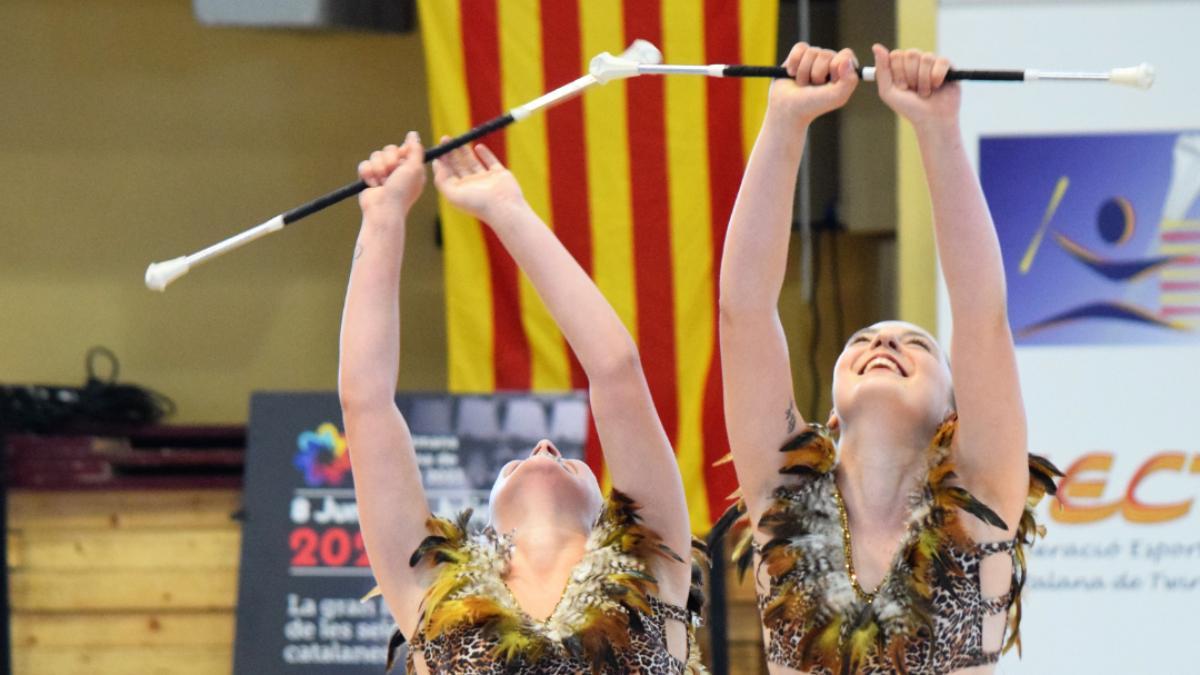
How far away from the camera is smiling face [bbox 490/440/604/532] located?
1.97m

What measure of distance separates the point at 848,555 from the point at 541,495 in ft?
1.21

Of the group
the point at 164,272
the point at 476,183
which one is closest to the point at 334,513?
the point at 164,272

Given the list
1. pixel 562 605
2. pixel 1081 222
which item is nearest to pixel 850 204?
pixel 1081 222

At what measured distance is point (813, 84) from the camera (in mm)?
1857

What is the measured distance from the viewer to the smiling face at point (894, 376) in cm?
193

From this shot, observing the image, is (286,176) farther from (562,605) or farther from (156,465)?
(562,605)

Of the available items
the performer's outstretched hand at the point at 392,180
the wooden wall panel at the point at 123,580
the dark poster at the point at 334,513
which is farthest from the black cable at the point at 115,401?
the performer's outstretched hand at the point at 392,180

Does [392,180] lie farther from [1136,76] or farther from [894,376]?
[1136,76]

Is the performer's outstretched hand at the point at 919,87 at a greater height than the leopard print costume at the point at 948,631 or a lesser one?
greater

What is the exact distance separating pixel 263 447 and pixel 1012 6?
5.83 feet

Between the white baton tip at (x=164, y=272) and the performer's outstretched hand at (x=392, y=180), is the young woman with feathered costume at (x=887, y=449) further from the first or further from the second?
the white baton tip at (x=164, y=272)

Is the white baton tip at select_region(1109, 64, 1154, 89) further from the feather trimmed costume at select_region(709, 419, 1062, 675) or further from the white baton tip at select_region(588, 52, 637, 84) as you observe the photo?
the white baton tip at select_region(588, 52, 637, 84)

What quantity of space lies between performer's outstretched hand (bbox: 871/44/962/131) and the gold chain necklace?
45 cm

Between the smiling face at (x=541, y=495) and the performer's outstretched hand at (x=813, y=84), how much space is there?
1.62ft
